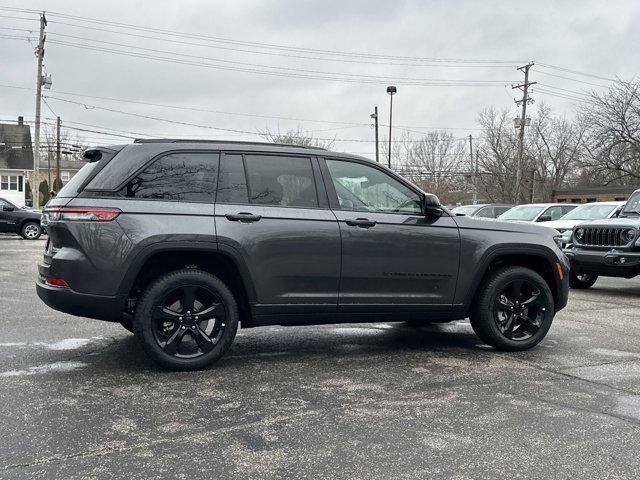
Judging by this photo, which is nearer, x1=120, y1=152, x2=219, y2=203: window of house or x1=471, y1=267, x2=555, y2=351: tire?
x1=120, y1=152, x2=219, y2=203: window of house

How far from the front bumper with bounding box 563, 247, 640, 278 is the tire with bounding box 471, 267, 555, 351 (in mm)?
4849

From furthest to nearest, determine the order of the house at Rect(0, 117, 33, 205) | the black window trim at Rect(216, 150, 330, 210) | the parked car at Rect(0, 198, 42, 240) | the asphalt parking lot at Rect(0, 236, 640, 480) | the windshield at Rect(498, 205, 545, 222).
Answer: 1. the house at Rect(0, 117, 33, 205)
2. the parked car at Rect(0, 198, 42, 240)
3. the windshield at Rect(498, 205, 545, 222)
4. the black window trim at Rect(216, 150, 330, 210)
5. the asphalt parking lot at Rect(0, 236, 640, 480)

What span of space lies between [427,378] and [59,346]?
351cm

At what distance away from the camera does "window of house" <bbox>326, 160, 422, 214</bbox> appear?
211 inches

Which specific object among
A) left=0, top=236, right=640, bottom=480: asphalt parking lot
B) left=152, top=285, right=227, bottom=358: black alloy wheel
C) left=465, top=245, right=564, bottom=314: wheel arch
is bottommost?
left=0, top=236, right=640, bottom=480: asphalt parking lot

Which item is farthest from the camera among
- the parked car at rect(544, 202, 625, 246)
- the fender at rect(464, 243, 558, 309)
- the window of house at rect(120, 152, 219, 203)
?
the parked car at rect(544, 202, 625, 246)

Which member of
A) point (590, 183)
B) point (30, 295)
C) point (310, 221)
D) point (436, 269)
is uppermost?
point (590, 183)

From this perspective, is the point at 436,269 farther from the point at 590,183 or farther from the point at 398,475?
the point at 590,183

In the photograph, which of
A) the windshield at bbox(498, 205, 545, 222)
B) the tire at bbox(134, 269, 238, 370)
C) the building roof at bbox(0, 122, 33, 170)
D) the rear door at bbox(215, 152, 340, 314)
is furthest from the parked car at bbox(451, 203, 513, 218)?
the building roof at bbox(0, 122, 33, 170)

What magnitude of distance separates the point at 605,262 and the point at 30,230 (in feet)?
69.6

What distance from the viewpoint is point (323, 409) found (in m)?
4.06

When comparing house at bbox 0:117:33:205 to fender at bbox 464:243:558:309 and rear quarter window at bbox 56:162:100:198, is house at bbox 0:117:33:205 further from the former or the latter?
fender at bbox 464:243:558:309

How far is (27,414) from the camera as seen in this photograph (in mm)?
3865

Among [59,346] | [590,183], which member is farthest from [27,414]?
[590,183]
